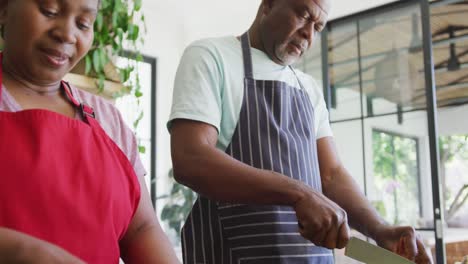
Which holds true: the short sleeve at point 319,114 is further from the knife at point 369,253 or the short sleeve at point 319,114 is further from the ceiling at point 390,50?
the ceiling at point 390,50

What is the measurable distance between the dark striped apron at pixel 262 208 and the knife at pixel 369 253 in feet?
0.75

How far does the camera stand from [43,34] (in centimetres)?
73

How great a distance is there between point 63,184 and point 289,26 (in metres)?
0.65

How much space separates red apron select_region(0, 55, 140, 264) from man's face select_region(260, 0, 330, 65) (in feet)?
1.72

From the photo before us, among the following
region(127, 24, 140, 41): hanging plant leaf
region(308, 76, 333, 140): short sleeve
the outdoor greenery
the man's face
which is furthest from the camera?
the outdoor greenery

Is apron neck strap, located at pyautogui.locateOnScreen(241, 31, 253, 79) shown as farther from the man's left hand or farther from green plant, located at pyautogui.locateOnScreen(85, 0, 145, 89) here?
green plant, located at pyautogui.locateOnScreen(85, 0, 145, 89)

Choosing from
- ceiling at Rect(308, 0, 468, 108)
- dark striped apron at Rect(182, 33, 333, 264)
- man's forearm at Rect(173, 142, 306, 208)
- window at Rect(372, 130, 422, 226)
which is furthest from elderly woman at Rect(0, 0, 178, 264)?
window at Rect(372, 130, 422, 226)

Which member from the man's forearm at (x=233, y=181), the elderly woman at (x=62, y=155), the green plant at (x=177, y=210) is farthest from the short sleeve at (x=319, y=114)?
the green plant at (x=177, y=210)

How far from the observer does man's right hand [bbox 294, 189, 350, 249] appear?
802mm

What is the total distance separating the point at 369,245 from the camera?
805 millimetres

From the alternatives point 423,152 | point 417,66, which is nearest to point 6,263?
point 417,66

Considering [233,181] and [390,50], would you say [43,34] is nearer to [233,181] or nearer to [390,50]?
[233,181]

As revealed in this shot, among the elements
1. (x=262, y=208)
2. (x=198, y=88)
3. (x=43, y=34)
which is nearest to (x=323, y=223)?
(x=262, y=208)

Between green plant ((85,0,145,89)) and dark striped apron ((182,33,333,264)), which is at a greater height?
green plant ((85,0,145,89))
